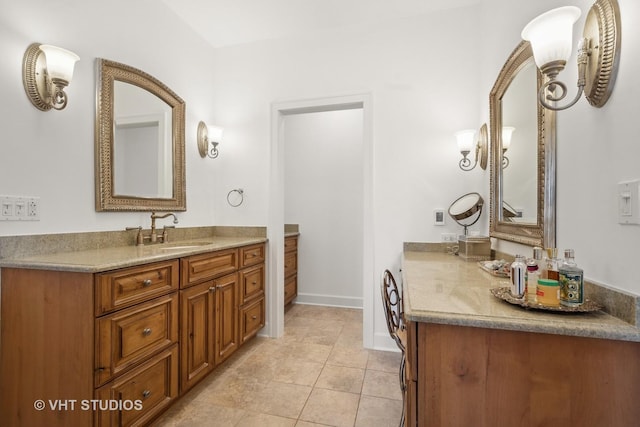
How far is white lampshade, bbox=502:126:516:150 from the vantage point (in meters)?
1.69

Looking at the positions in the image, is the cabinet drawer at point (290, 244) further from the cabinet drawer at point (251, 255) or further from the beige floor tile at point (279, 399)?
the beige floor tile at point (279, 399)

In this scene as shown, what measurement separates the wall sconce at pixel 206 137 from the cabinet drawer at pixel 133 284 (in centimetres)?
141

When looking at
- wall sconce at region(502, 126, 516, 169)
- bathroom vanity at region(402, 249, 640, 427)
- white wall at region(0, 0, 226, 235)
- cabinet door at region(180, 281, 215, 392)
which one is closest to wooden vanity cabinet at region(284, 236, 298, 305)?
cabinet door at region(180, 281, 215, 392)

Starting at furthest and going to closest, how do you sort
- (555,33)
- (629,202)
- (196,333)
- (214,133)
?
(214,133)
(196,333)
(555,33)
(629,202)

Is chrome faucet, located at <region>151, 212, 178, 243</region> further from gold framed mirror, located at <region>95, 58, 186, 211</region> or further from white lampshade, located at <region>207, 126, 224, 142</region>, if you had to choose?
white lampshade, located at <region>207, 126, 224, 142</region>

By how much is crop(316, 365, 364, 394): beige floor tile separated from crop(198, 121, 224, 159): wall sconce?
6.95ft

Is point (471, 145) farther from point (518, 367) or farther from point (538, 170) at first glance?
point (518, 367)

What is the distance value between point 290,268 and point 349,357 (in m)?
1.40

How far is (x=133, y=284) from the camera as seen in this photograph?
56.1 inches

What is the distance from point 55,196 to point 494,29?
2.84m

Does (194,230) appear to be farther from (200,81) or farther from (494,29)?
(494,29)

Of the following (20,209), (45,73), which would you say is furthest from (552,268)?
(45,73)

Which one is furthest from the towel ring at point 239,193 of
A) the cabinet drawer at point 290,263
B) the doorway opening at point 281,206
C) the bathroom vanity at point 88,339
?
the bathroom vanity at point 88,339

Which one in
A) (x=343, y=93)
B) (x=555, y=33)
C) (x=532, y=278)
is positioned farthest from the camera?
(x=343, y=93)
